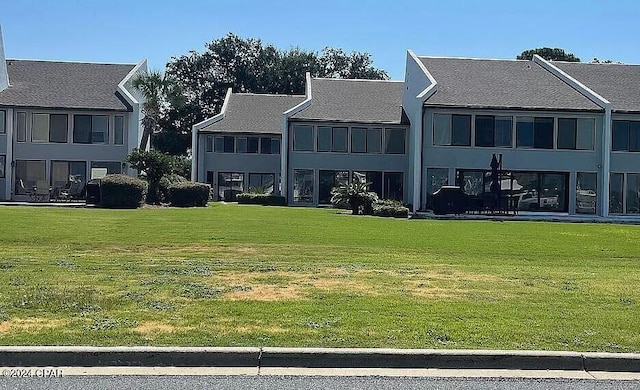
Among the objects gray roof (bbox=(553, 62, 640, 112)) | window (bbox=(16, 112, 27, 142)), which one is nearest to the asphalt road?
gray roof (bbox=(553, 62, 640, 112))

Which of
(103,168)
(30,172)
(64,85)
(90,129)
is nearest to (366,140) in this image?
(103,168)

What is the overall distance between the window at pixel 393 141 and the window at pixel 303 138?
14.3ft

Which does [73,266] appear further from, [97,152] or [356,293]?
[97,152]

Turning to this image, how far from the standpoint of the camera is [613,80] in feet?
137

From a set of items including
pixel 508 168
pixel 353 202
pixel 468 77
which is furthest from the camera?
pixel 468 77

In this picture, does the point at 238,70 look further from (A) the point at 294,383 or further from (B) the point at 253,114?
(A) the point at 294,383

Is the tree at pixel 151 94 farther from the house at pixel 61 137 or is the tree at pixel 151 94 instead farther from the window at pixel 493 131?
the window at pixel 493 131

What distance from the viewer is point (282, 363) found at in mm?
6730

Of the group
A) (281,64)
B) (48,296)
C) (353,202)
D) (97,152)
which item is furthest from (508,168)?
(281,64)

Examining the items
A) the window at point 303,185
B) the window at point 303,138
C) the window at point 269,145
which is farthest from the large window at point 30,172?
the window at point 303,138

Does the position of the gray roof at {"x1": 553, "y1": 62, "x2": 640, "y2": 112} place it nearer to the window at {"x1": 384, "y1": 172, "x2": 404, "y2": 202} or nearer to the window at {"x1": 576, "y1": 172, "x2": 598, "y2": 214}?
the window at {"x1": 576, "y1": 172, "x2": 598, "y2": 214}

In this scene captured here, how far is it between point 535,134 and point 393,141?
8.46 m

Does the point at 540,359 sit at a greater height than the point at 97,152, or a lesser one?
lesser

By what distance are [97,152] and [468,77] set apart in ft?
69.0
